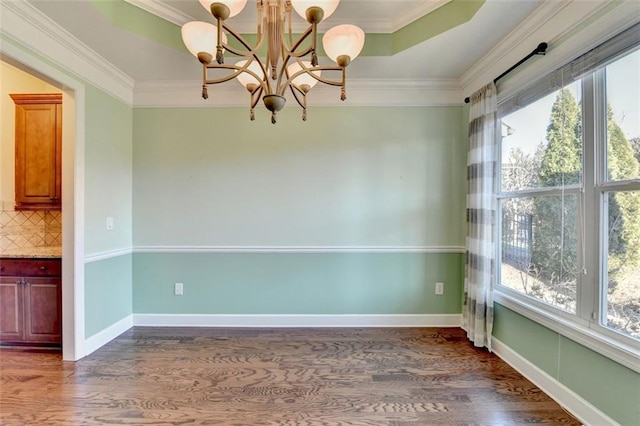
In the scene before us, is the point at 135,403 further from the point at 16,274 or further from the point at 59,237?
the point at 59,237

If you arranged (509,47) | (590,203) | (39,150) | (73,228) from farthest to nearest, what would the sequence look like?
(39,150) < (73,228) < (509,47) < (590,203)

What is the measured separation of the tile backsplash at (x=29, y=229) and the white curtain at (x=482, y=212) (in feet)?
14.0

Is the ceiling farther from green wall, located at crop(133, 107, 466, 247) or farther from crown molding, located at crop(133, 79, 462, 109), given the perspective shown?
green wall, located at crop(133, 107, 466, 247)

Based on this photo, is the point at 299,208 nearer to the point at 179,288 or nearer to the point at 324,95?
the point at 324,95

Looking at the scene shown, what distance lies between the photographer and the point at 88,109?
262 centimetres

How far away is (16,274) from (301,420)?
277 centimetres

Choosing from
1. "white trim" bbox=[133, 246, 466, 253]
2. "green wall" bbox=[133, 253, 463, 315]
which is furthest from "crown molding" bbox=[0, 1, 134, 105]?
A: "green wall" bbox=[133, 253, 463, 315]

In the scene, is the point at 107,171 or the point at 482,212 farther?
the point at 107,171

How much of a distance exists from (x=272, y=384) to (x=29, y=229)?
3.05 meters

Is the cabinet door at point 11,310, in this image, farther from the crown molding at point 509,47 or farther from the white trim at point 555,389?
the crown molding at point 509,47

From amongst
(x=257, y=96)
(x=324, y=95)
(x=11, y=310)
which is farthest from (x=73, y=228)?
(x=324, y=95)

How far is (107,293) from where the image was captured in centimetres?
287

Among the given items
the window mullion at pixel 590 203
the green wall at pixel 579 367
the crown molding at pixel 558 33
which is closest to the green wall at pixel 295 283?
the green wall at pixel 579 367

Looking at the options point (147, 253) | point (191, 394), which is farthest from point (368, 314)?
point (147, 253)
